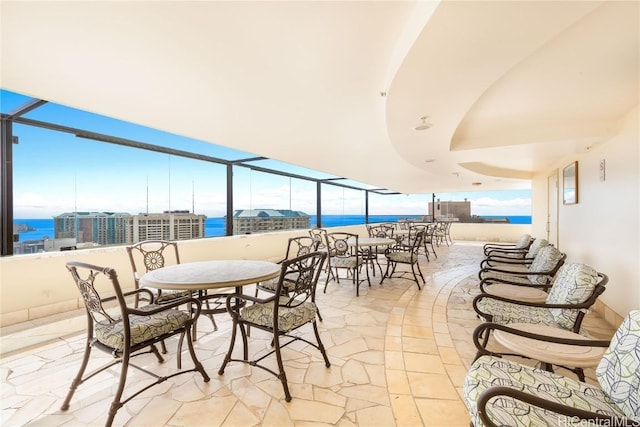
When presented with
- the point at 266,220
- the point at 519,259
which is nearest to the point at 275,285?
the point at 519,259

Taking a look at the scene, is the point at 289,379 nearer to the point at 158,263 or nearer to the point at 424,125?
the point at 158,263

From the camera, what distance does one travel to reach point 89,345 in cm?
170

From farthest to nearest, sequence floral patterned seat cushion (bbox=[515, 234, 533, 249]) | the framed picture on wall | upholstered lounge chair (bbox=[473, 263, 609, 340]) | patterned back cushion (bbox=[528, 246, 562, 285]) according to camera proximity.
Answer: floral patterned seat cushion (bbox=[515, 234, 533, 249])
the framed picture on wall
patterned back cushion (bbox=[528, 246, 562, 285])
upholstered lounge chair (bbox=[473, 263, 609, 340])

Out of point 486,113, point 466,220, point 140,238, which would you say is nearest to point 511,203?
point 466,220

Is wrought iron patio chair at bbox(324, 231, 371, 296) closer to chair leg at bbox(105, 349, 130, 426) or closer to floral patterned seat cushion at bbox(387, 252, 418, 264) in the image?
floral patterned seat cushion at bbox(387, 252, 418, 264)

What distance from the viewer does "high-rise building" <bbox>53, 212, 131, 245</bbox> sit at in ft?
11.3

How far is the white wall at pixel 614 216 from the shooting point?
2494mm

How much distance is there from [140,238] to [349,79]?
3913 millimetres

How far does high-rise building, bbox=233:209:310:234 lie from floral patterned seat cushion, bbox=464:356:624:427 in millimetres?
5046

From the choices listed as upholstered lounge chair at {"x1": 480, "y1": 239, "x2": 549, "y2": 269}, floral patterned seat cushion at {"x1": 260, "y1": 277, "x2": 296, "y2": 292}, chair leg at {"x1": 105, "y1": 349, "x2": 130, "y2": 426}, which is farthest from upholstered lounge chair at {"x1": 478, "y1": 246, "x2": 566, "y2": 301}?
chair leg at {"x1": 105, "y1": 349, "x2": 130, "y2": 426}

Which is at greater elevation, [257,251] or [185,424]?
[257,251]

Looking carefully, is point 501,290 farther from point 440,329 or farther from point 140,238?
point 140,238

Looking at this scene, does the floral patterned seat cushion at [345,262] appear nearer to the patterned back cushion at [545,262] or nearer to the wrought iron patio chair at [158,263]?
the wrought iron patio chair at [158,263]

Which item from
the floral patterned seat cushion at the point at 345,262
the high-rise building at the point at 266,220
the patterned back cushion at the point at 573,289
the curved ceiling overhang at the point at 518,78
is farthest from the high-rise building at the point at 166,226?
the patterned back cushion at the point at 573,289
